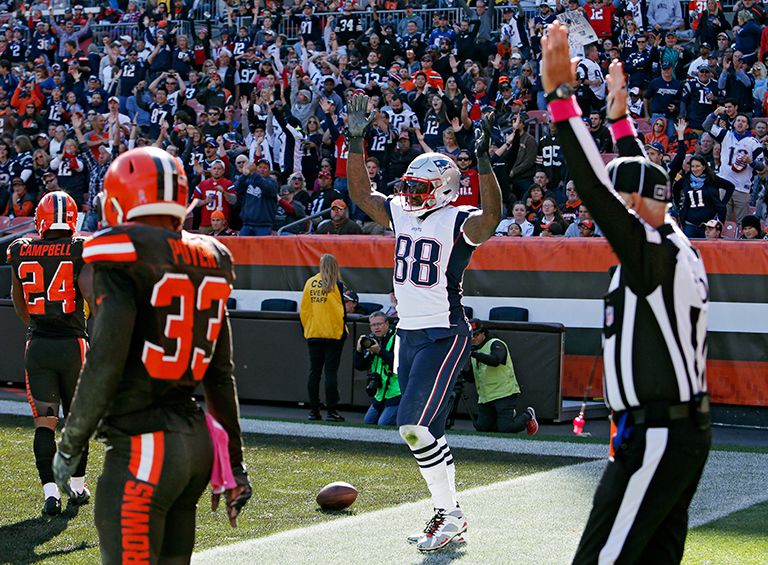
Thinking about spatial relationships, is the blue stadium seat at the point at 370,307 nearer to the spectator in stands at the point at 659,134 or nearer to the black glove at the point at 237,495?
the spectator in stands at the point at 659,134

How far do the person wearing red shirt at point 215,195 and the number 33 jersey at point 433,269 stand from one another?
30.7 feet

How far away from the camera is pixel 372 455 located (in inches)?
392

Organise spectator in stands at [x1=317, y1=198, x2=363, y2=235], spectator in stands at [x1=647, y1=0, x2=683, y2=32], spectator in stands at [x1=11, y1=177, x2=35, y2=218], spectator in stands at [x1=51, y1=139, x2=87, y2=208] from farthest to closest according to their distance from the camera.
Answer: spectator in stands at [x1=51, y1=139, x2=87, y2=208], spectator in stands at [x1=11, y1=177, x2=35, y2=218], spectator in stands at [x1=647, y1=0, x2=683, y2=32], spectator in stands at [x1=317, y1=198, x2=363, y2=235]

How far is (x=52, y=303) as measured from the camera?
24.3 feet

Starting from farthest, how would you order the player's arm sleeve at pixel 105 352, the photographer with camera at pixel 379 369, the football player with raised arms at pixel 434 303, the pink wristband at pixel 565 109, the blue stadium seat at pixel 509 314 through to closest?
the blue stadium seat at pixel 509 314 → the photographer with camera at pixel 379 369 → the football player with raised arms at pixel 434 303 → the pink wristband at pixel 565 109 → the player's arm sleeve at pixel 105 352

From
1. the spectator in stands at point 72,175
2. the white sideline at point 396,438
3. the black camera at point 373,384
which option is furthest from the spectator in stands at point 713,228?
the spectator in stands at point 72,175

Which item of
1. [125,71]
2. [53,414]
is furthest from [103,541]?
[125,71]

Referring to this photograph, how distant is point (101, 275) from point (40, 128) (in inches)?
772

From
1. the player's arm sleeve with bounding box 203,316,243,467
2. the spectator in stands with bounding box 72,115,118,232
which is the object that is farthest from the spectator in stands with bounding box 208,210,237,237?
the player's arm sleeve with bounding box 203,316,243,467

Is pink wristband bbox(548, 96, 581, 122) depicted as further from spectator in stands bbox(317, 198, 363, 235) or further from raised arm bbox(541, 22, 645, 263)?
spectator in stands bbox(317, 198, 363, 235)

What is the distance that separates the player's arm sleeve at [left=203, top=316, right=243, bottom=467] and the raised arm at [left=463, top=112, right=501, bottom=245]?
9.74 ft

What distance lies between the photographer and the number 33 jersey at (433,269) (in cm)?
693

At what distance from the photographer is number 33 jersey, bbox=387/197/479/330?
693 centimetres

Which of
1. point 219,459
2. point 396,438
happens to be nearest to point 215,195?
point 396,438
